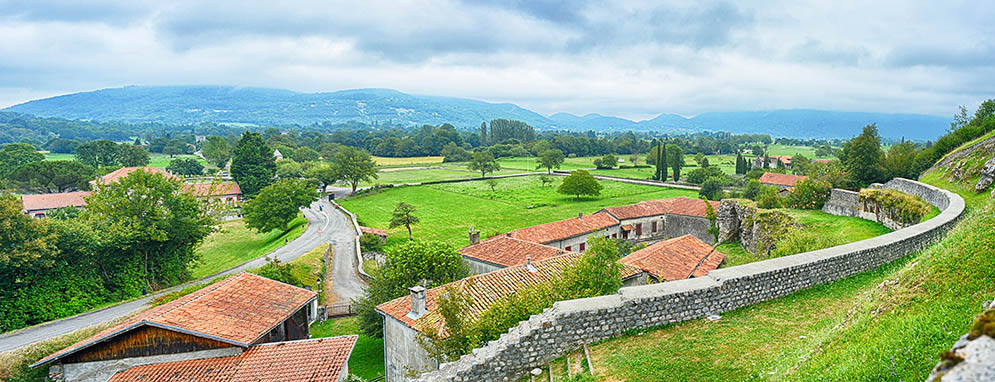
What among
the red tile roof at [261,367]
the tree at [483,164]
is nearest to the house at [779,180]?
the tree at [483,164]

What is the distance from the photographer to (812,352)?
24.9ft

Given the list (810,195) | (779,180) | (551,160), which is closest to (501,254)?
(810,195)

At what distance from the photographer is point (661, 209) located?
5166 centimetres

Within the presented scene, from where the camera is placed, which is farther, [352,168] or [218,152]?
[218,152]

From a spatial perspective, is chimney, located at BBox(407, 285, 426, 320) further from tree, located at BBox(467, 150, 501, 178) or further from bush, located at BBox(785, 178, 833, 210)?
tree, located at BBox(467, 150, 501, 178)

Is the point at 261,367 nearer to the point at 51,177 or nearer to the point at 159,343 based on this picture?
the point at 159,343

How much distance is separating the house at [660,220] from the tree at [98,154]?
113 m

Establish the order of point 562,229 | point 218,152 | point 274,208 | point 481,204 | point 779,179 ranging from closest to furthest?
point 562,229 → point 274,208 → point 481,204 → point 779,179 → point 218,152

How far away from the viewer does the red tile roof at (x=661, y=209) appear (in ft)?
162

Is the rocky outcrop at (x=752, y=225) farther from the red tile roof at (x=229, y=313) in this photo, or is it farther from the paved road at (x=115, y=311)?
the paved road at (x=115, y=311)

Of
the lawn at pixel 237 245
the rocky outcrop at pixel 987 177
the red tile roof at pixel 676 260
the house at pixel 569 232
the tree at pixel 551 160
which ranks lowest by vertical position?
the lawn at pixel 237 245

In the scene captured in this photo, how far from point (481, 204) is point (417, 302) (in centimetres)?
5438

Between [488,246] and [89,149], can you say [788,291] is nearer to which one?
[488,246]

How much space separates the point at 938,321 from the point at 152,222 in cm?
3777
